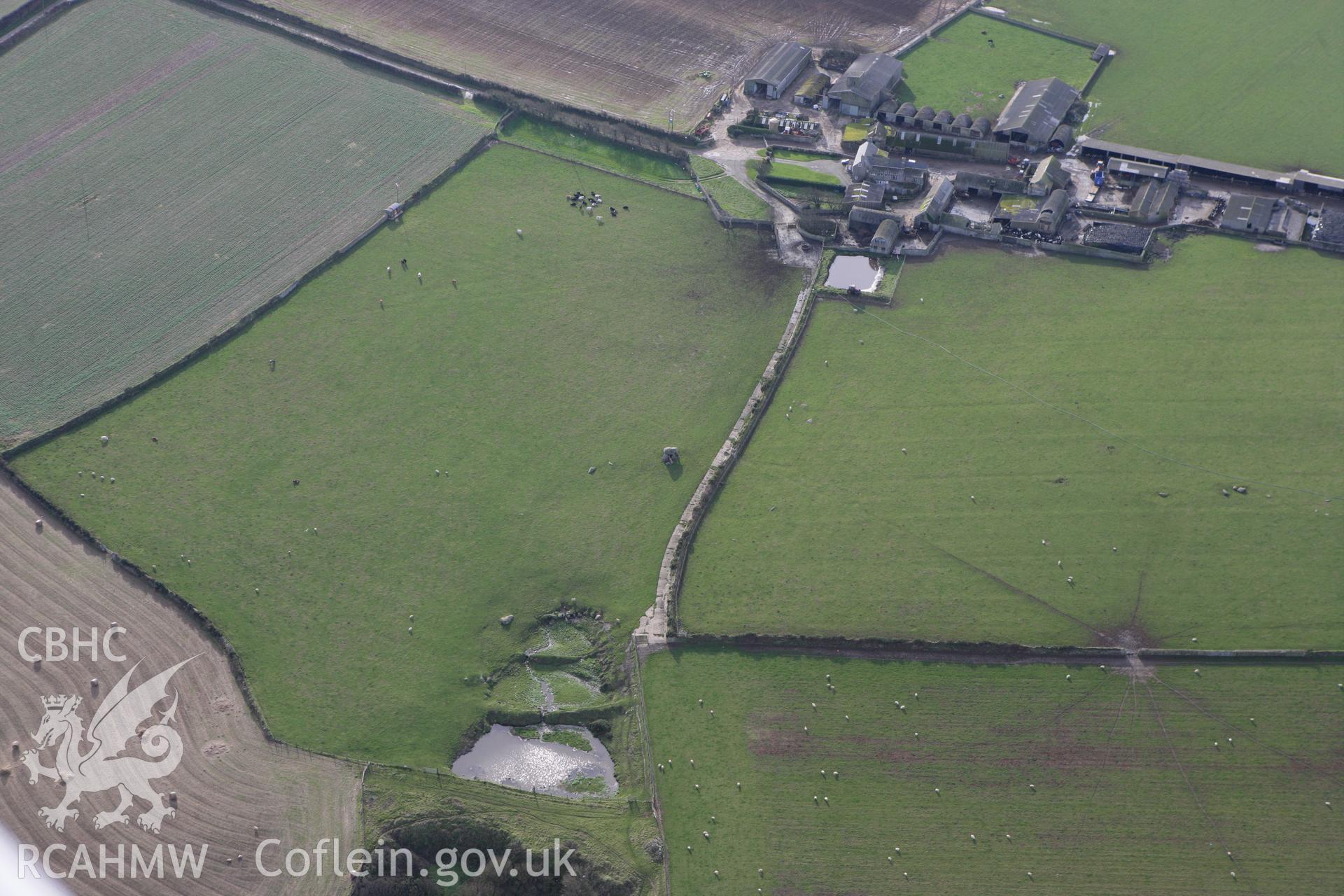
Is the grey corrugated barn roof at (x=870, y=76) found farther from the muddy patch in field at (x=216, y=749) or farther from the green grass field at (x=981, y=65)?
the muddy patch in field at (x=216, y=749)

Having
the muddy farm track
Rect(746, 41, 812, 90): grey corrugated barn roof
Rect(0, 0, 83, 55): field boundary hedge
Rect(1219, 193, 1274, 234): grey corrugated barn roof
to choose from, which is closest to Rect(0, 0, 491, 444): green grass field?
Rect(0, 0, 83, 55): field boundary hedge

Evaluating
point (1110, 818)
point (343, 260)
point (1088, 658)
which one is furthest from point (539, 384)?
point (1110, 818)

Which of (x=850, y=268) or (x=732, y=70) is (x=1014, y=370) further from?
(x=732, y=70)

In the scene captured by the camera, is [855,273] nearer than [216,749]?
No

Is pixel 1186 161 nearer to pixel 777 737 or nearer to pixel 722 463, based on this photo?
pixel 722 463

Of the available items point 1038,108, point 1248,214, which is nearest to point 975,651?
point 1248,214

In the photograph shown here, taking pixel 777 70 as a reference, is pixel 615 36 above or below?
below

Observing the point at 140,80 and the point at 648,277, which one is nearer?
the point at 648,277

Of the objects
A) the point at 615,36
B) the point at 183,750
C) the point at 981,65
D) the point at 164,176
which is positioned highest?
the point at 981,65
